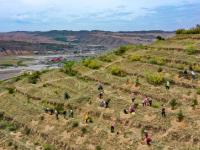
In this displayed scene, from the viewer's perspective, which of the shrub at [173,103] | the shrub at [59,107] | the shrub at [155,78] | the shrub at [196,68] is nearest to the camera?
the shrub at [173,103]

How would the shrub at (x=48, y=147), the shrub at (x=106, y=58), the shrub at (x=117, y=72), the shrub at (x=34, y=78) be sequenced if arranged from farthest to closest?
the shrub at (x=106, y=58) → the shrub at (x=34, y=78) → the shrub at (x=117, y=72) → the shrub at (x=48, y=147)

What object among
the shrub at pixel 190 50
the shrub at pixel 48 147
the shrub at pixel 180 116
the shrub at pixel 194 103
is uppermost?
the shrub at pixel 190 50

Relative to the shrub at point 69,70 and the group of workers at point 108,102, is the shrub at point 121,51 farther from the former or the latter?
the group of workers at point 108,102

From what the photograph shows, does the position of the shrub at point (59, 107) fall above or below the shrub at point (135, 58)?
below

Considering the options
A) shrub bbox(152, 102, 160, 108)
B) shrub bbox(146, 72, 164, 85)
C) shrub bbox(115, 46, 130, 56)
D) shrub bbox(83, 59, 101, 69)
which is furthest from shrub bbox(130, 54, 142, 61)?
shrub bbox(152, 102, 160, 108)

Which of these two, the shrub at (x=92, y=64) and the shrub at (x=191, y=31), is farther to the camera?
the shrub at (x=191, y=31)

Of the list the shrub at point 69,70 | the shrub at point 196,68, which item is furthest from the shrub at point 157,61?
the shrub at point 69,70

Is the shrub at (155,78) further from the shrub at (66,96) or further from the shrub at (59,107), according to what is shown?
the shrub at (59,107)

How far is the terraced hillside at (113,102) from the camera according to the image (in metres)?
42.1

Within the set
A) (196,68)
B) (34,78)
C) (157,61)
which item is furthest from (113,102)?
(34,78)

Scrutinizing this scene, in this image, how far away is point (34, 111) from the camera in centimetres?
5272

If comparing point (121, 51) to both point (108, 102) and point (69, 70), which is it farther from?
point (108, 102)

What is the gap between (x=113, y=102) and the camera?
162 feet

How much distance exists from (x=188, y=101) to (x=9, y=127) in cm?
1891
